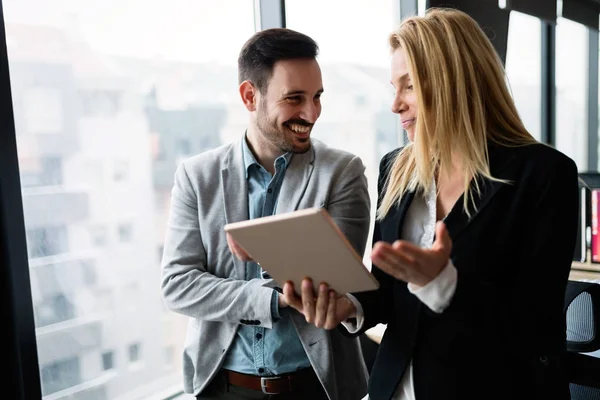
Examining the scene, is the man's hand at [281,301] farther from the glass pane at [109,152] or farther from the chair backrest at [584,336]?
the chair backrest at [584,336]

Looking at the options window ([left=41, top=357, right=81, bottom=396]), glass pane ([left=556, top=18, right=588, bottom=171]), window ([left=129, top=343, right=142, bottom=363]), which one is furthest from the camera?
glass pane ([left=556, top=18, right=588, bottom=171])

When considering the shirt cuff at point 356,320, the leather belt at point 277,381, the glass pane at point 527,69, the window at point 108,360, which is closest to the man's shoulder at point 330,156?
the shirt cuff at point 356,320

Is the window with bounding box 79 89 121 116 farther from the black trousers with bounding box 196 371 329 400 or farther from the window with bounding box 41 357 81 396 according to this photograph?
the black trousers with bounding box 196 371 329 400

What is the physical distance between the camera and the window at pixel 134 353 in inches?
83.4

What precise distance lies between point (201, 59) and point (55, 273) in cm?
104

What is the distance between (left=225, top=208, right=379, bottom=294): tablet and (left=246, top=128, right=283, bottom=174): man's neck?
53 centimetres

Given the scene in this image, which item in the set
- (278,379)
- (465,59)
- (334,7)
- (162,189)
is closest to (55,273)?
(162,189)

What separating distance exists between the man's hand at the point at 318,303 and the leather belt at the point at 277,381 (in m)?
0.32

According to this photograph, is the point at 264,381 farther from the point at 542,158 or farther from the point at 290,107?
the point at 542,158

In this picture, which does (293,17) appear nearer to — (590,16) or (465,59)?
(465,59)

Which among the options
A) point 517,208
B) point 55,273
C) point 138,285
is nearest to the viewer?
point 517,208

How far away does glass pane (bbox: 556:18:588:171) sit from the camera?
491 centimetres

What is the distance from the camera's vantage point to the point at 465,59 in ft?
4.05

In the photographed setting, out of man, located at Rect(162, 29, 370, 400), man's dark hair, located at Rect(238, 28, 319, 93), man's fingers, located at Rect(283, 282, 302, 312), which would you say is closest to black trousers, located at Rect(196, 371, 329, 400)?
man, located at Rect(162, 29, 370, 400)
